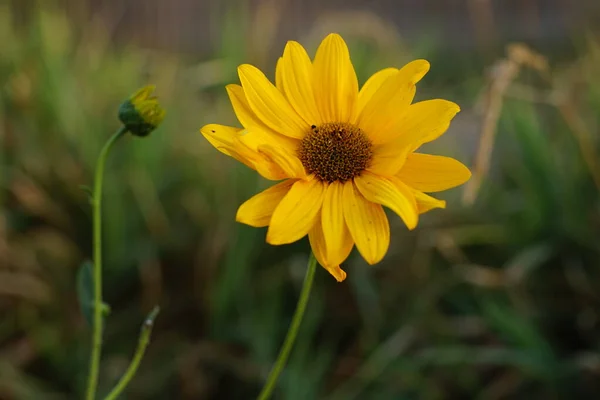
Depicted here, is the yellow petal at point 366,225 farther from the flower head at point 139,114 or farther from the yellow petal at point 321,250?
the flower head at point 139,114

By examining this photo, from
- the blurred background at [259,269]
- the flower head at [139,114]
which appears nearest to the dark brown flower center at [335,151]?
the flower head at [139,114]

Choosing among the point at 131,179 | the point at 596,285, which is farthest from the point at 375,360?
the point at 131,179

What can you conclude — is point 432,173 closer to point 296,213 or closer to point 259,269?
point 296,213

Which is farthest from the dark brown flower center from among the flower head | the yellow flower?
the flower head

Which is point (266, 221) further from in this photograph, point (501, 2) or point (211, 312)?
point (501, 2)

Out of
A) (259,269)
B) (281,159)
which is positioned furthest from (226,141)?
(259,269)
